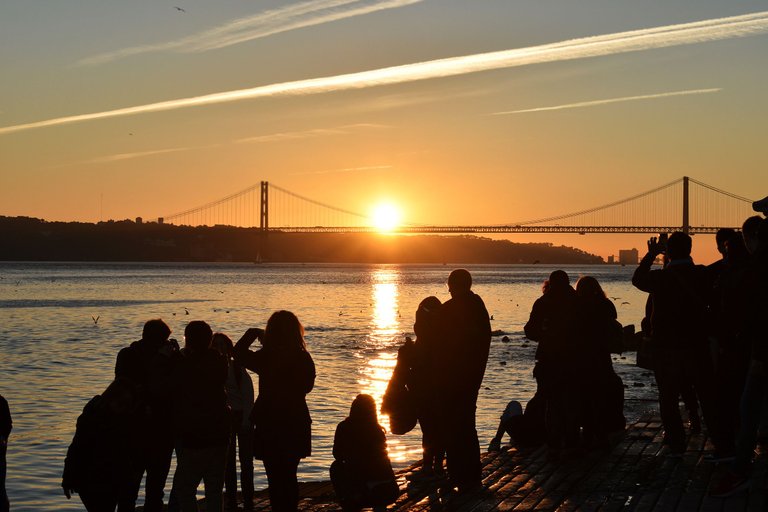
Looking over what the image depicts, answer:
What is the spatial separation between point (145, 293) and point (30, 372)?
5624 cm

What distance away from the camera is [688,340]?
8.98m

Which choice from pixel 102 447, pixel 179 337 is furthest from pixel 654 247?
pixel 179 337

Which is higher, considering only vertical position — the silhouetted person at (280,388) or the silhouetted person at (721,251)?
the silhouetted person at (721,251)

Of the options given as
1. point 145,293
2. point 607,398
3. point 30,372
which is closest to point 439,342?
point 607,398

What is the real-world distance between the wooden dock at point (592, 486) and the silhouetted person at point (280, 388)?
131 centimetres

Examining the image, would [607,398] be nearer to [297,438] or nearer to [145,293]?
[297,438]

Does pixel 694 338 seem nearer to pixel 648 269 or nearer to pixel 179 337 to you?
pixel 648 269

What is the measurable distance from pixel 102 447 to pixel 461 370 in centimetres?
296

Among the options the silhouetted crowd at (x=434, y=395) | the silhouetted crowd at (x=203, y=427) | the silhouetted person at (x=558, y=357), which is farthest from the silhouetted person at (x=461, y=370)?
the silhouetted crowd at (x=203, y=427)

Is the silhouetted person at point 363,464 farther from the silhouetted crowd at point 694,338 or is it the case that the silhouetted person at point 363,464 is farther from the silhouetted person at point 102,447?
the silhouetted crowd at point 694,338

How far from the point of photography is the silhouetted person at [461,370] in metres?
8.12

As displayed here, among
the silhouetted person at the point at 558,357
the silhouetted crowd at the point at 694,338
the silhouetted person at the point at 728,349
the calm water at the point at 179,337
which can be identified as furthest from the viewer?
the calm water at the point at 179,337

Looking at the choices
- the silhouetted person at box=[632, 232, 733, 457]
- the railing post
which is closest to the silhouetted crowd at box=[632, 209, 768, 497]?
the silhouetted person at box=[632, 232, 733, 457]

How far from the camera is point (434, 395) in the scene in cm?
833
